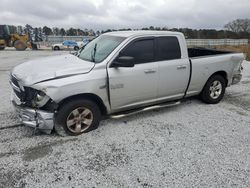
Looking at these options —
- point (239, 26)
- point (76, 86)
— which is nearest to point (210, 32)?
point (239, 26)

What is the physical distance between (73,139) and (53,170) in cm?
82

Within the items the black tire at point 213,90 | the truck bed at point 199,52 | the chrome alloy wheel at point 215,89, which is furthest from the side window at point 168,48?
the truck bed at point 199,52

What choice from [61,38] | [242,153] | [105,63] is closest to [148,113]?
[105,63]

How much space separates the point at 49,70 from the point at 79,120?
0.99 meters

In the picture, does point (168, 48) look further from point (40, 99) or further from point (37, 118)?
point (37, 118)

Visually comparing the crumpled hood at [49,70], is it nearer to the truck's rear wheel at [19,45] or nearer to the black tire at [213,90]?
the black tire at [213,90]

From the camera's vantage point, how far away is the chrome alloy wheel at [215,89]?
5285mm

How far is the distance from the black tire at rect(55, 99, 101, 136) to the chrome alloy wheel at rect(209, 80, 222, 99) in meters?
3.08

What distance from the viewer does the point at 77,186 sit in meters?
2.54

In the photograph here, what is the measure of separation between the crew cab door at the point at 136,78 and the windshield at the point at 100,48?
0.83 feet

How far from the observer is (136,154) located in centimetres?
321

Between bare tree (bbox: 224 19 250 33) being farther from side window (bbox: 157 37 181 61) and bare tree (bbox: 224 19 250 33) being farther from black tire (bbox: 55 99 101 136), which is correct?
black tire (bbox: 55 99 101 136)

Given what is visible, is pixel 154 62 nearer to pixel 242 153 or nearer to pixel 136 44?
pixel 136 44

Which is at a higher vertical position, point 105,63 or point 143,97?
point 105,63
